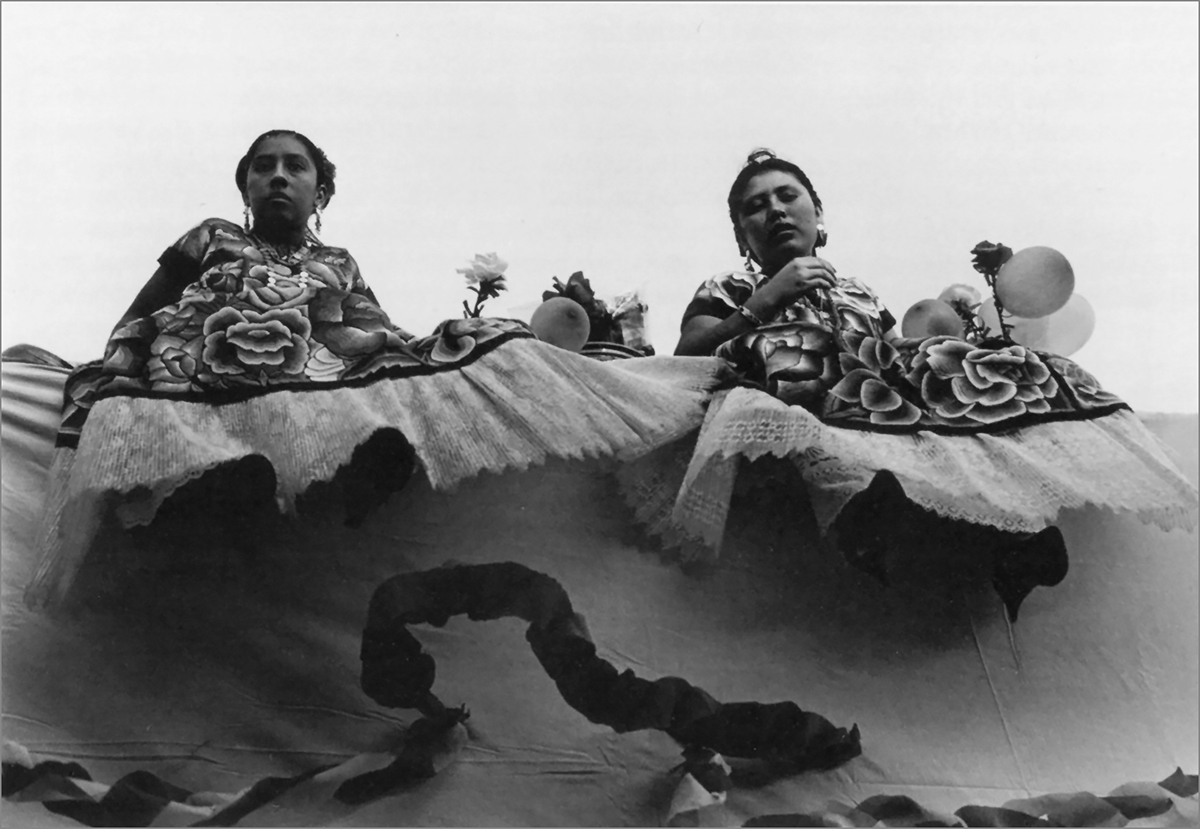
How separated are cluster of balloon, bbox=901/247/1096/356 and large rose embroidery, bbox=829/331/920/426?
22 centimetres

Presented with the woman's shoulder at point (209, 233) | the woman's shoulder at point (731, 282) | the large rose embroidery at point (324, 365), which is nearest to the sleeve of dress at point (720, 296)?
the woman's shoulder at point (731, 282)

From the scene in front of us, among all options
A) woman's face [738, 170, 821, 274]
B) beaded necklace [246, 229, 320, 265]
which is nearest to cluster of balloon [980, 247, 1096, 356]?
woman's face [738, 170, 821, 274]

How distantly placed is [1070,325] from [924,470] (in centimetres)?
61

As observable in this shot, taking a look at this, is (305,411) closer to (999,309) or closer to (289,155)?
(289,155)

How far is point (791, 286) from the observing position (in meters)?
1.90

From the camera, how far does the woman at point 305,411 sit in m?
1.55

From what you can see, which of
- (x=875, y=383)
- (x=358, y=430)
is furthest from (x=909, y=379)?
(x=358, y=430)

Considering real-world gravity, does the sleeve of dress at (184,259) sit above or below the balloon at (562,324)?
above

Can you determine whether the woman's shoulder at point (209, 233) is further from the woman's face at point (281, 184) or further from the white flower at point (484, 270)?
the white flower at point (484, 270)

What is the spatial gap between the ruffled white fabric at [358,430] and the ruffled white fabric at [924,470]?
2.9 inches

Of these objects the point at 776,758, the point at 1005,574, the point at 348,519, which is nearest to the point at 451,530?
the point at 348,519

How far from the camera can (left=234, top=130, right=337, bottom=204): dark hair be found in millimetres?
2021

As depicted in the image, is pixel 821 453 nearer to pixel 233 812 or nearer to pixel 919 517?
pixel 919 517

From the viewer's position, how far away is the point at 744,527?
5.85 ft
